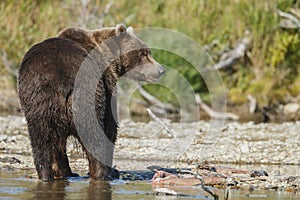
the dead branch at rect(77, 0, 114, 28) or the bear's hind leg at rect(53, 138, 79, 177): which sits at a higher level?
the dead branch at rect(77, 0, 114, 28)

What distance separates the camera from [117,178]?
853 centimetres

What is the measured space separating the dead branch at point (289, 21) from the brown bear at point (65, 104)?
31.6 feet

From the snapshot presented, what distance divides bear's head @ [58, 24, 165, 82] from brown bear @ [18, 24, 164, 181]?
105 mm

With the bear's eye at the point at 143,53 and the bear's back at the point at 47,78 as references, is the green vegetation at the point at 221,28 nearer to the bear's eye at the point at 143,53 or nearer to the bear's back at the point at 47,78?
the bear's eye at the point at 143,53

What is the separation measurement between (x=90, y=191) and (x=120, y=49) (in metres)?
2.18

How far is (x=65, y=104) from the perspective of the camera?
7.69 metres

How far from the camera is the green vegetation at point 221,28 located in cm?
1750

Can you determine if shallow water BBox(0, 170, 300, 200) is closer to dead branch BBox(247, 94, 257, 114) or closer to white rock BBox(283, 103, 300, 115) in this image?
dead branch BBox(247, 94, 257, 114)

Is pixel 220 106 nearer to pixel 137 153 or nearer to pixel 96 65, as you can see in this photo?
pixel 137 153

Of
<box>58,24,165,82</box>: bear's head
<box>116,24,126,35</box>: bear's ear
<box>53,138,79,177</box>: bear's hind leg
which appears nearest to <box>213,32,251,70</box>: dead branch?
<box>58,24,165,82</box>: bear's head

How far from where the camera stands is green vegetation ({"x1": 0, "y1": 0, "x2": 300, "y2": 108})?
17500 mm

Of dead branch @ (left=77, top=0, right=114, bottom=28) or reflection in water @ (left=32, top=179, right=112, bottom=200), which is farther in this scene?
dead branch @ (left=77, top=0, right=114, bottom=28)

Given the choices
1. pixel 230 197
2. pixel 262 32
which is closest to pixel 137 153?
pixel 230 197

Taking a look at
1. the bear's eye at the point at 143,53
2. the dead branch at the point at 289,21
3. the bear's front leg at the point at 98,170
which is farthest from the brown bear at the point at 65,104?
the dead branch at the point at 289,21
